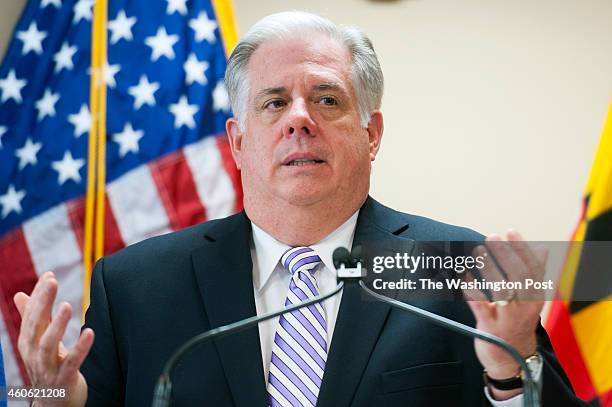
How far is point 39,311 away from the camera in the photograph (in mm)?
1414

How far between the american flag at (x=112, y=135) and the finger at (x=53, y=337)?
1363 mm

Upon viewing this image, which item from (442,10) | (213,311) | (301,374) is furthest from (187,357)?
(442,10)

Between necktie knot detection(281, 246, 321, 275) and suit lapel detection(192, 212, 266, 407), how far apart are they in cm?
8

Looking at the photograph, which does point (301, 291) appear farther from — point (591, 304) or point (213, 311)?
point (591, 304)

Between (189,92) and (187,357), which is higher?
(189,92)

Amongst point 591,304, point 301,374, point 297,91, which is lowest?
point 591,304

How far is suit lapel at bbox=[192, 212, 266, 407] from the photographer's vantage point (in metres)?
1.68

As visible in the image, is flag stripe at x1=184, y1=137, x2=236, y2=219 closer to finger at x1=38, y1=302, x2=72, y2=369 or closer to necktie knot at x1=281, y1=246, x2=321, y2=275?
necktie knot at x1=281, y1=246, x2=321, y2=275

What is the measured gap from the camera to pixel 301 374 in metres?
1.70

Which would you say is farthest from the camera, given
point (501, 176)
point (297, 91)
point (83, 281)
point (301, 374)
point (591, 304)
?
point (501, 176)

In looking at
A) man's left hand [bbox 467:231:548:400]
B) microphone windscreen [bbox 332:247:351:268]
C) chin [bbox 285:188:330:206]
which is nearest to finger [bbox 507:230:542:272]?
man's left hand [bbox 467:231:548:400]

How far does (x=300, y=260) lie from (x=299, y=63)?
0.48 metres

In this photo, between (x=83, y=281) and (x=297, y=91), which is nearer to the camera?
(x=297, y=91)

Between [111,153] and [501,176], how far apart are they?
1.37m
